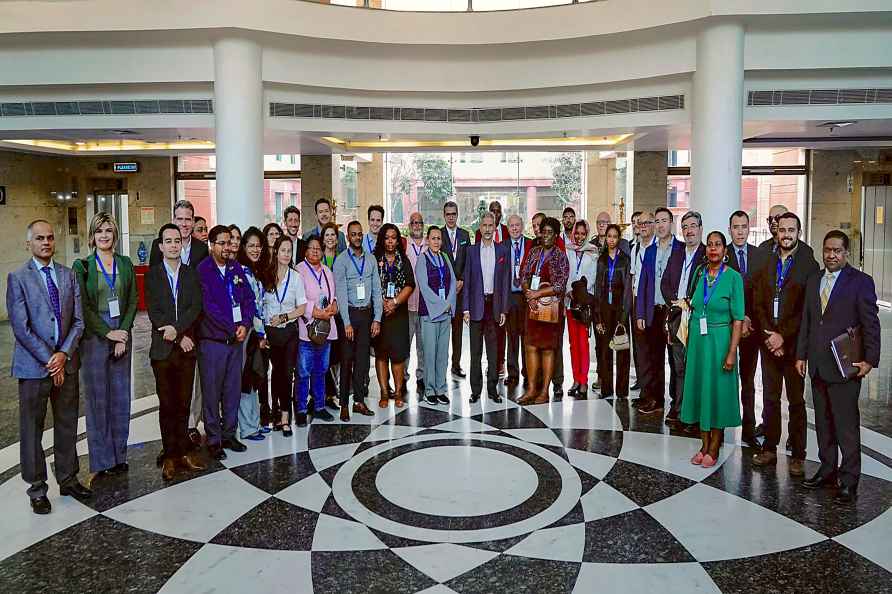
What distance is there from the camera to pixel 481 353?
6242mm

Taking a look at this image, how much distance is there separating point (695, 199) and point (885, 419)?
349 centimetres

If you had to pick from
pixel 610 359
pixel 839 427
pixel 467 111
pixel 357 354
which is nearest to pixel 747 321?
pixel 839 427

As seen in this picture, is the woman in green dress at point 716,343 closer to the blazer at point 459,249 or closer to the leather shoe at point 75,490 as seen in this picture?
the blazer at point 459,249

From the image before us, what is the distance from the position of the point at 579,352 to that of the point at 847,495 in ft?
9.41

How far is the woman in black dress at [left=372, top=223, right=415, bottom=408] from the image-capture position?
19.5 feet

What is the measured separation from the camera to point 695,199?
818 centimetres

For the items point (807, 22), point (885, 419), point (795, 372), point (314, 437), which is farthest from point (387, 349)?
point (807, 22)

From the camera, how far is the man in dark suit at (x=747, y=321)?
16.1ft

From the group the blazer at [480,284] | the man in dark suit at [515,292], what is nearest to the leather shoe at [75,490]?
the blazer at [480,284]

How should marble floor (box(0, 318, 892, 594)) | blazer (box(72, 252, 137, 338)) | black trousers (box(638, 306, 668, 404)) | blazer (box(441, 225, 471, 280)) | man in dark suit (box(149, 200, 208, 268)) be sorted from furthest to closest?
blazer (box(441, 225, 471, 280)) → black trousers (box(638, 306, 668, 404)) → man in dark suit (box(149, 200, 208, 268)) → blazer (box(72, 252, 137, 338)) → marble floor (box(0, 318, 892, 594))

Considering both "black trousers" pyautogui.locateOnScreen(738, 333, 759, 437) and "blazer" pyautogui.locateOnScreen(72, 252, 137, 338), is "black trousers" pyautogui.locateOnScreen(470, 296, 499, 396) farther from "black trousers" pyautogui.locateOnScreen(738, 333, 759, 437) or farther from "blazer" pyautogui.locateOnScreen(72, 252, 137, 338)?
"blazer" pyautogui.locateOnScreen(72, 252, 137, 338)

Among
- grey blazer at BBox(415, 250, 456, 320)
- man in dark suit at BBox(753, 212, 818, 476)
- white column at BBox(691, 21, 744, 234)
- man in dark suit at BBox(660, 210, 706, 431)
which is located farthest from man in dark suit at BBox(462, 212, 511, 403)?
white column at BBox(691, 21, 744, 234)

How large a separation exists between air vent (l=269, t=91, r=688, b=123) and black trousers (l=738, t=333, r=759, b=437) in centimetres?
484

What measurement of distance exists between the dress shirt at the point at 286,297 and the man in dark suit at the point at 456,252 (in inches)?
71.1
